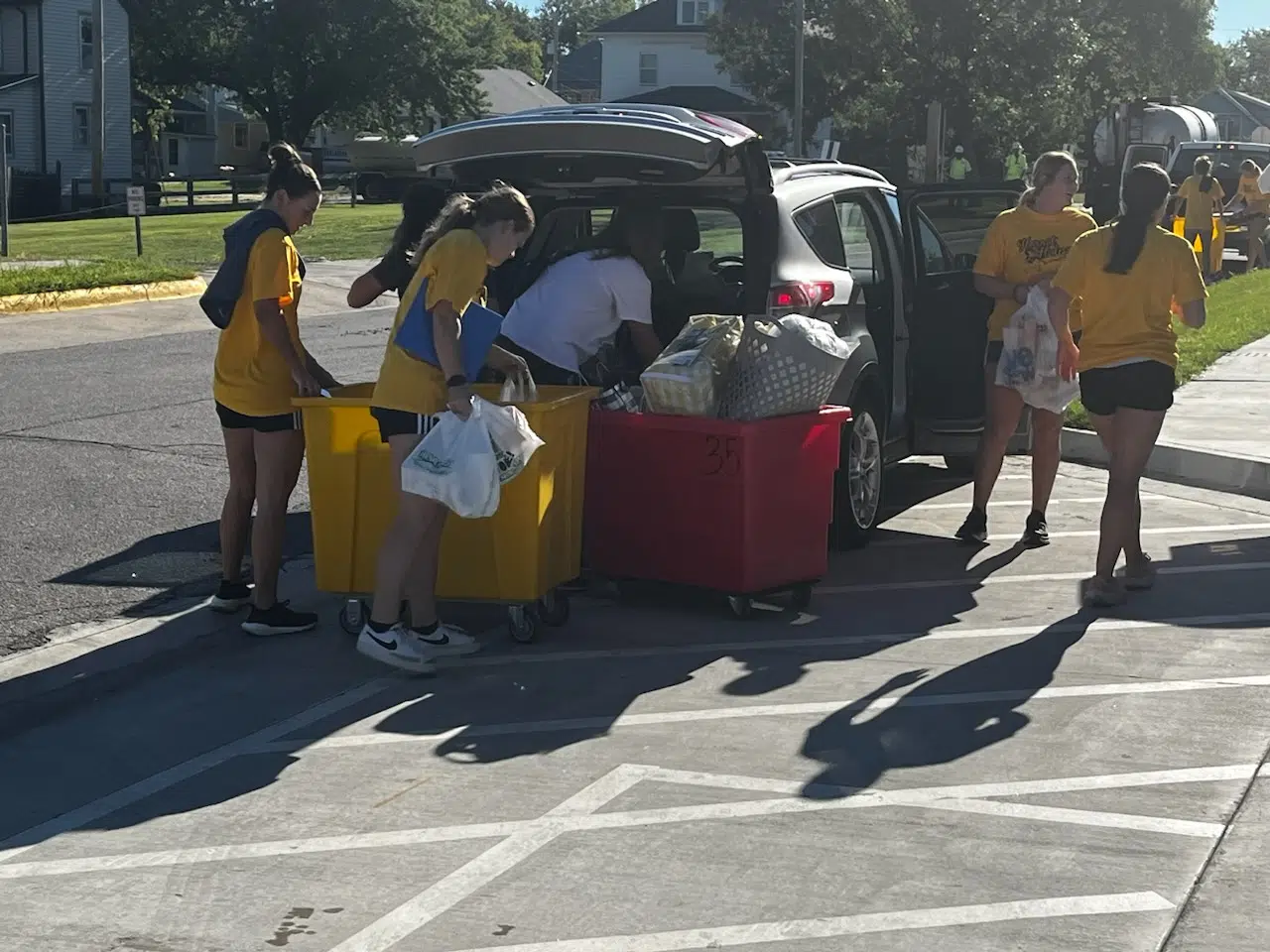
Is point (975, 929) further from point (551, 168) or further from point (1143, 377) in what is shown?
point (551, 168)

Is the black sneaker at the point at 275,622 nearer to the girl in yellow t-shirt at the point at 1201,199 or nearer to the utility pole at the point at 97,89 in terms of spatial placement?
the girl in yellow t-shirt at the point at 1201,199

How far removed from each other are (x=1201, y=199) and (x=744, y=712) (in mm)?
19669

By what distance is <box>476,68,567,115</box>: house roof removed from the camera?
269 ft

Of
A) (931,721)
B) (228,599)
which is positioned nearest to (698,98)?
(228,599)

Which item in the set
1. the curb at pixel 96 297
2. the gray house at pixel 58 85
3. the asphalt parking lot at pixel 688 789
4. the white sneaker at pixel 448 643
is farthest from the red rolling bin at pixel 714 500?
the gray house at pixel 58 85

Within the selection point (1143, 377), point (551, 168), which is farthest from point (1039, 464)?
point (551, 168)

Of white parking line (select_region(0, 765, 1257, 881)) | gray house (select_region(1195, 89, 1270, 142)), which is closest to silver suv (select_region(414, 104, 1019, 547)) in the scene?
white parking line (select_region(0, 765, 1257, 881))

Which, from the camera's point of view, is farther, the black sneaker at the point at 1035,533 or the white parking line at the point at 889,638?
the black sneaker at the point at 1035,533

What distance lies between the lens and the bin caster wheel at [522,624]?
6988 millimetres

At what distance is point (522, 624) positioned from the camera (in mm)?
7004

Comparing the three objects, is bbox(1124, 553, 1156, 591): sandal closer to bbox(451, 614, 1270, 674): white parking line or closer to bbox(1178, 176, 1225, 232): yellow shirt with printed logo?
bbox(451, 614, 1270, 674): white parking line

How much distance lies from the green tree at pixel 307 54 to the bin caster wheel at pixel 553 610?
58031 millimetres

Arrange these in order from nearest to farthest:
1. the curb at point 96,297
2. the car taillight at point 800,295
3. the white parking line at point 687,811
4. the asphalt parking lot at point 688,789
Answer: the asphalt parking lot at point 688,789, the white parking line at point 687,811, the car taillight at point 800,295, the curb at point 96,297

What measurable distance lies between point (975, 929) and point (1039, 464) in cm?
487
